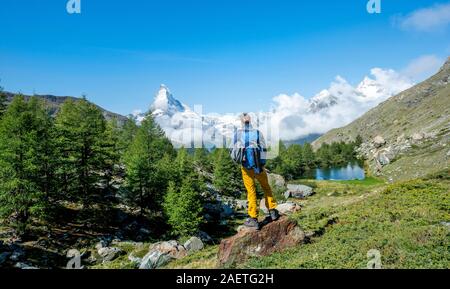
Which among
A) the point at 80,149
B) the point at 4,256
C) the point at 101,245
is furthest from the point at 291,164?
the point at 4,256

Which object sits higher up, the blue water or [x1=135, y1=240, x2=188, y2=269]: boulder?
the blue water

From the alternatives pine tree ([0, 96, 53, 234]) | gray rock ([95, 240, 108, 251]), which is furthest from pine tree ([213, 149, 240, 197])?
pine tree ([0, 96, 53, 234])

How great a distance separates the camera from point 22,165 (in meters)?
33.1

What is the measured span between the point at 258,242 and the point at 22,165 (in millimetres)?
29185

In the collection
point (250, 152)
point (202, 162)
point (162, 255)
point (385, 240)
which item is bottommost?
point (162, 255)

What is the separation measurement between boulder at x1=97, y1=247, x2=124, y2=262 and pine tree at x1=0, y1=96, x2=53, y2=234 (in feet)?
24.6

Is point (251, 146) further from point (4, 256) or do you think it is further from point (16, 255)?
point (16, 255)

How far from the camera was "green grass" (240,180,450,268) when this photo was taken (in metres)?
11.7

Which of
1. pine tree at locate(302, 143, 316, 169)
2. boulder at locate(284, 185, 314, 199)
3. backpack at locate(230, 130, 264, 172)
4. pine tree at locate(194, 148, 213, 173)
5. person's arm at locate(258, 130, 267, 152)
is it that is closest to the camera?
backpack at locate(230, 130, 264, 172)

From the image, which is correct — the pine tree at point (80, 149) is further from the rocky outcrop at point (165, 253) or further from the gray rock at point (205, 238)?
the gray rock at point (205, 238)

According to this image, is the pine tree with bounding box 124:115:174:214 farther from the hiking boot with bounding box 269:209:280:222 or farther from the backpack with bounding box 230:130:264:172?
the backpack with bounding box 230:130:264:172

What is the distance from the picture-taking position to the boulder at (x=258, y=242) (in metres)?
14.2

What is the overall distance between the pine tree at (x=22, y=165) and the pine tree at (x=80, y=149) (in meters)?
3.46

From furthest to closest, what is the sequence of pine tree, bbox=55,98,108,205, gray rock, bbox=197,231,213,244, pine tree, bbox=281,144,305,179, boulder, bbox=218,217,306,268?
pine tree, bbox=281,144,305,179 < gray rock, bbox=197,231,213,244 < pine tree, bbox=55,98,108,205 < boulder, bbox=218,217,306,268
